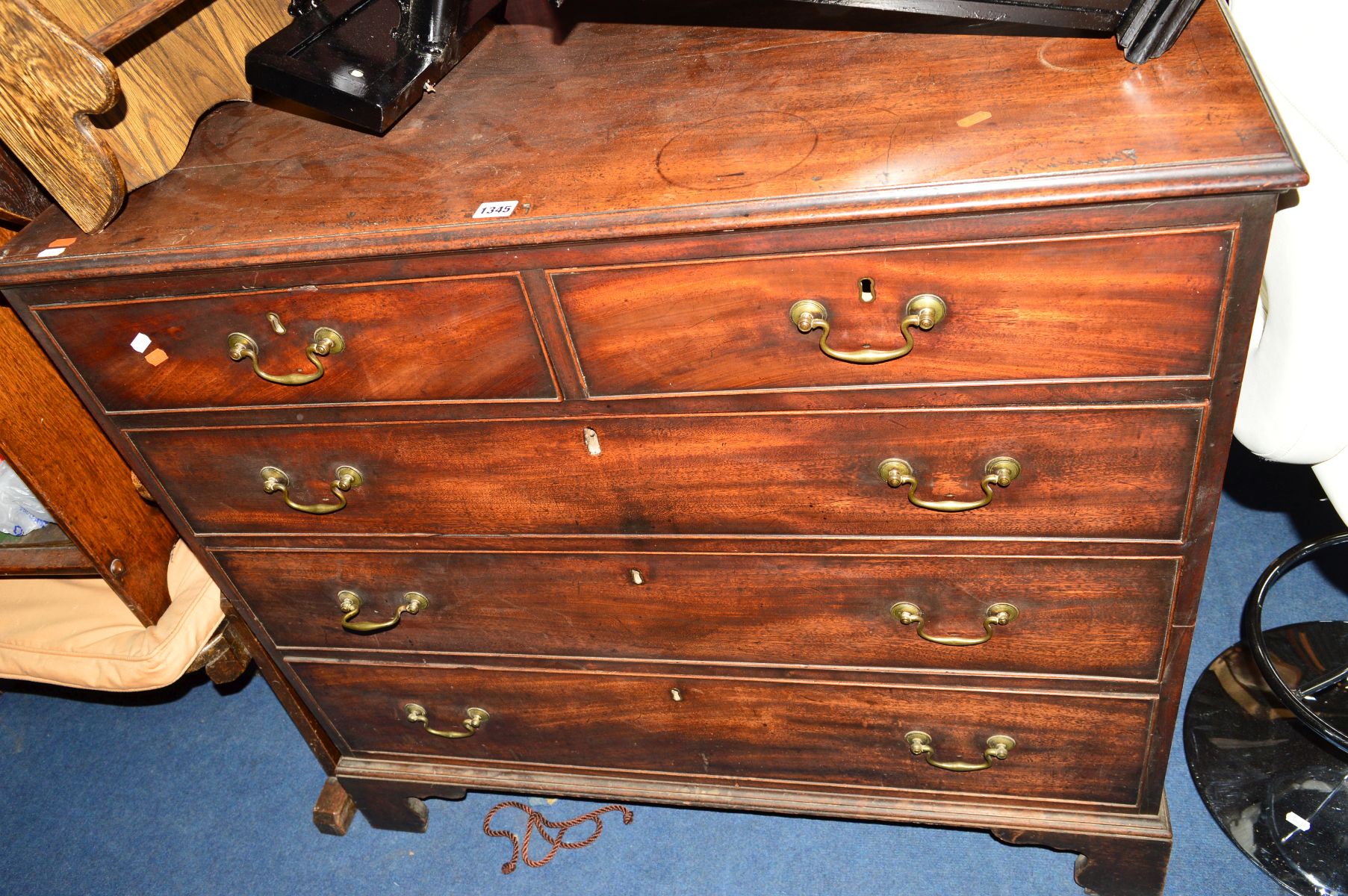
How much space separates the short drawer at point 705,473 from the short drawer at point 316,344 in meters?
0.06

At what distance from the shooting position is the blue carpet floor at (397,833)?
172 centimetres

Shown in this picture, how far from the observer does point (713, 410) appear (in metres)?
1.18

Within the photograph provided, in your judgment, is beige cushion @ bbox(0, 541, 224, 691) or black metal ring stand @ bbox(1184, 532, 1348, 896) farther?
beige cushion @ bbox(0, 541, 224, 691)

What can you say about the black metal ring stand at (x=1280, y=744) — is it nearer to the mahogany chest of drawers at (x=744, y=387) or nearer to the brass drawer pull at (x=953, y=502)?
the mahogany chest of drawers at (x=744, y=387)

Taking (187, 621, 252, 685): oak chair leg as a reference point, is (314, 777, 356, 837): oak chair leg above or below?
below

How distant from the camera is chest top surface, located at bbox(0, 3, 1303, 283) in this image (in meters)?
0.98

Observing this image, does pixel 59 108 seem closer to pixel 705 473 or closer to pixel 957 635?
pixel 705 473

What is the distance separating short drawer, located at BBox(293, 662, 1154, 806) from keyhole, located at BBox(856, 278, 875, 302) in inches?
24.6

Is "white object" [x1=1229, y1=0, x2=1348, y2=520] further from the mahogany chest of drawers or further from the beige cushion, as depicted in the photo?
the beige cushion

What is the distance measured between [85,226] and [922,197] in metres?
1.00

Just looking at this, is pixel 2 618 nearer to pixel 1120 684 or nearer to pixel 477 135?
pixel 477 135

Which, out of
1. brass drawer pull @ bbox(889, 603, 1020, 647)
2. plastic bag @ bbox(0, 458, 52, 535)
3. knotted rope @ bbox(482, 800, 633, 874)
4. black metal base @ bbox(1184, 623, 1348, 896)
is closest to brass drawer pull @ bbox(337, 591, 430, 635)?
knotted rope @ bbox(482, 800, 633, 874)

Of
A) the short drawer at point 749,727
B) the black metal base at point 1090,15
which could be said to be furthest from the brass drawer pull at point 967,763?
the black metal base at point 1090,15

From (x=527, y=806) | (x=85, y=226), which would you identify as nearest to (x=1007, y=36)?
(x=85, y=226)
